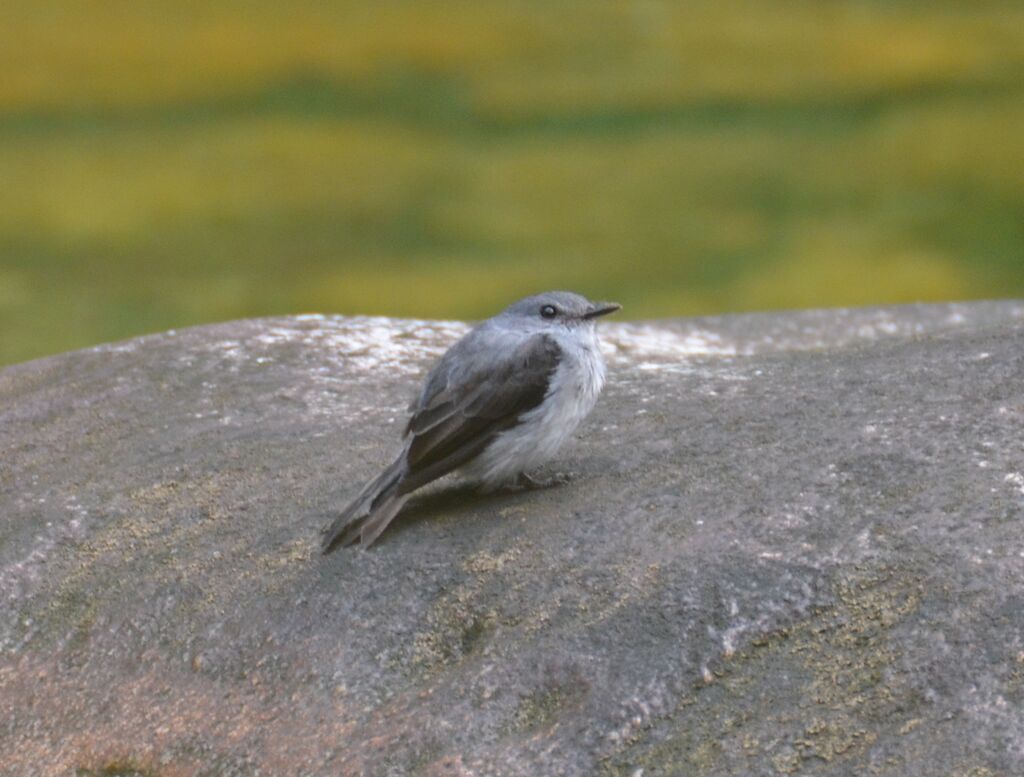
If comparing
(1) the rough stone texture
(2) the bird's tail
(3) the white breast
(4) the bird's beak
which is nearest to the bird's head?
(4) the bird's beak

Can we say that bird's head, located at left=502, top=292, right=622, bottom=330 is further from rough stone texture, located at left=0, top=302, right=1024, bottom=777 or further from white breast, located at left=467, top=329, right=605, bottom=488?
rough stone texture, located at left=0, top=302, right=1024, bottom=777

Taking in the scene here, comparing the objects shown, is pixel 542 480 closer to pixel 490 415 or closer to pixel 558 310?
pixel 490 415

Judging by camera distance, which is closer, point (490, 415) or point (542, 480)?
point (490, 415)

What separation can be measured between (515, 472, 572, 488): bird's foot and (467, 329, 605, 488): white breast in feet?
0.18

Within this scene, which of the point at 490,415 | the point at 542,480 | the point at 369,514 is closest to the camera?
the point at 369,514

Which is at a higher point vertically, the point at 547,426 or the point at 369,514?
the point at 547,426

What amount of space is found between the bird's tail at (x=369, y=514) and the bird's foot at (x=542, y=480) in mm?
387

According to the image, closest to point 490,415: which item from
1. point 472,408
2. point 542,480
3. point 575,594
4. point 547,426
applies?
point 472,408

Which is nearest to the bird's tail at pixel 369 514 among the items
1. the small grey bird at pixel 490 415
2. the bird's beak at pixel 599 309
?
the small grey bird at pixel 490 415

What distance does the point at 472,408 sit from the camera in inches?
166

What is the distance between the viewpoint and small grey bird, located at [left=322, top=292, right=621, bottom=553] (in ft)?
13.5

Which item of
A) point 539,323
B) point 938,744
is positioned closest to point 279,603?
point 539,323

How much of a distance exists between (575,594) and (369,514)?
0.65 meters

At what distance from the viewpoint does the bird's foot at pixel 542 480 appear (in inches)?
171
